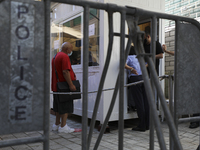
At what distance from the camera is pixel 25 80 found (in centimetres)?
135

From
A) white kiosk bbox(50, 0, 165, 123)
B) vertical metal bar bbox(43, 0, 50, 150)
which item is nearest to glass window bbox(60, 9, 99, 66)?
white kiosk bbox(50, 0, 165, 123)

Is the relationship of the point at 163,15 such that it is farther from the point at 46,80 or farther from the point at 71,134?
the point at 71,134

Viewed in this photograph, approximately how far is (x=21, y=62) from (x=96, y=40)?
3.39 metres

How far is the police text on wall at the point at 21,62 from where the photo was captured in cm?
132

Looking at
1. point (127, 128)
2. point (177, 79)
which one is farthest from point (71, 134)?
point (177, 79)

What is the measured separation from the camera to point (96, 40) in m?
4.64

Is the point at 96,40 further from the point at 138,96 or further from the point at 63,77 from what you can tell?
the point at 138,96

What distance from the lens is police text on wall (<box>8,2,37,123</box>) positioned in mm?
1322

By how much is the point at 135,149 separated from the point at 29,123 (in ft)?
7.47

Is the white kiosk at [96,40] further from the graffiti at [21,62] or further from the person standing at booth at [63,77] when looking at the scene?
the graffiti at [21,62]

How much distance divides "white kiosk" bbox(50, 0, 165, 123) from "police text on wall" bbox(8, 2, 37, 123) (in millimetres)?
3050

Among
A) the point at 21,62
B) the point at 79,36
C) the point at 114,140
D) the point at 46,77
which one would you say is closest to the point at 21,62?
the point at 21,62

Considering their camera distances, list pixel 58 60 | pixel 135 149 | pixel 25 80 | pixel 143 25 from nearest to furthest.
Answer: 1. pixel 25 80
2. pixel 135 149
3. pixel 58 60
4. pixel 143 25

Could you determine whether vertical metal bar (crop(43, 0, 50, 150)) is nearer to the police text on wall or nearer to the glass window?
the police text on wall
